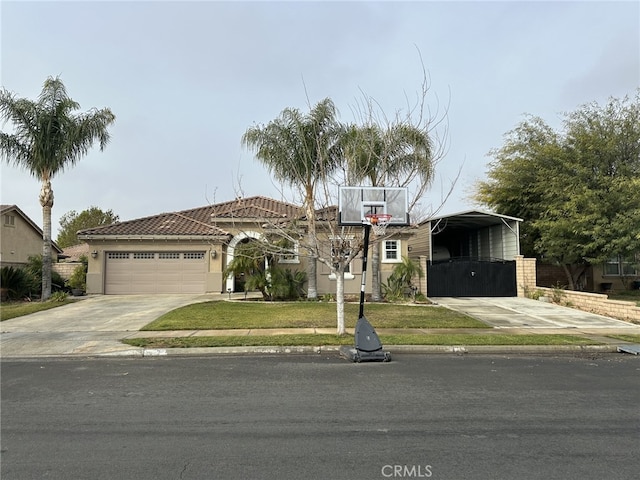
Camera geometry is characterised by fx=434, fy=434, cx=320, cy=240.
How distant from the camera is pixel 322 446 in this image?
4.41 metres

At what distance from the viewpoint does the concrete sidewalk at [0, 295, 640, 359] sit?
31.4 ft

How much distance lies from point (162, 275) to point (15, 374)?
14235mm

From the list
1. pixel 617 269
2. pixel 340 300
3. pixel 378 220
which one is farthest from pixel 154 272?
pixel 617 269

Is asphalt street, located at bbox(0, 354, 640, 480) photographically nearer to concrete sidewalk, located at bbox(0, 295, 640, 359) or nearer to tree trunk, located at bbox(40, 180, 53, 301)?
concrete sidewalk, located at bbox(0, 295, 640, 359)

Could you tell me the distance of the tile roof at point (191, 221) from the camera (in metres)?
20.8

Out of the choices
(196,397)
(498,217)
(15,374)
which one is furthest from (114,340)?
(498,217)

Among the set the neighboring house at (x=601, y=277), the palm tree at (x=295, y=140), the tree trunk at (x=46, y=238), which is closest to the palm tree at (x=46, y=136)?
the tree trunk at (x=46, y=238)

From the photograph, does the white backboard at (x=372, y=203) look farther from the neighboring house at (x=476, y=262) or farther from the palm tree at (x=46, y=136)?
the palm tree at (x=46, y=136)

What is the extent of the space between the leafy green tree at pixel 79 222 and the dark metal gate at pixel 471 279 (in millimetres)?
41127

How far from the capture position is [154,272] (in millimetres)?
21672

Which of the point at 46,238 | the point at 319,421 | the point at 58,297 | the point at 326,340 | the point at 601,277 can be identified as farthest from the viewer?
the point at 601,277

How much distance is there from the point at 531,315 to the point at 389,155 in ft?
27.3

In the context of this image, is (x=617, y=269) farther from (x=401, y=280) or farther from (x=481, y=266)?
(x=401, y=280)

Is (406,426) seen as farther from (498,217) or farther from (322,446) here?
(498,217)
